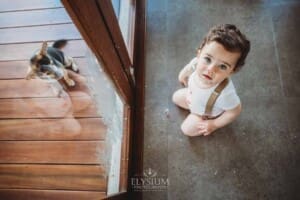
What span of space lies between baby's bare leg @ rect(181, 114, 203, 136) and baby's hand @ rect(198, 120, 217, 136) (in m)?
0.01

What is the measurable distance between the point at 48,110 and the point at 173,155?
54 centimetres

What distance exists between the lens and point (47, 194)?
998mm

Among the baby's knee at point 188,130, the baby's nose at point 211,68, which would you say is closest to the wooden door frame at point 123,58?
the baby's knee at point 188,130

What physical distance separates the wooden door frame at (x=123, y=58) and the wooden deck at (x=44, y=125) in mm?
113

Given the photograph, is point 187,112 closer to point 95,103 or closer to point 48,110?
point 95,103

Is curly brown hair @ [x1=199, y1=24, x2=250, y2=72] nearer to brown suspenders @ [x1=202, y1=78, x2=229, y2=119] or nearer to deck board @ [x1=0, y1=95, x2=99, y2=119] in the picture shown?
brown suspenders @ [x1=202, y1=78, x2=229, y2=119]

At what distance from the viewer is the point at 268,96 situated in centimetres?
113

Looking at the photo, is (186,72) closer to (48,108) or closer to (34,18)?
(48,108)

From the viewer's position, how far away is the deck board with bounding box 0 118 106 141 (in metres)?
1.05

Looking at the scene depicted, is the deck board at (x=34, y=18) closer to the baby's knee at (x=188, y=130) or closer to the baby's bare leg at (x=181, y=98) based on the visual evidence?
the baby's bare leg at (x=181, y=98)

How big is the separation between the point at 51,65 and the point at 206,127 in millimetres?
623

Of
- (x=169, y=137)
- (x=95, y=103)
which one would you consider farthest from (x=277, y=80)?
(x=95, y=103)

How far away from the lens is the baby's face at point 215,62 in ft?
2.36

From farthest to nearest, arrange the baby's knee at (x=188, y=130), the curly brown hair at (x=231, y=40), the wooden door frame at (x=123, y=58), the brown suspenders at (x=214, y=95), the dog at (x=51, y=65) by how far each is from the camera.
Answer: the baby's knee at (x=188, y=130), the dog at (x=51, y=65), the brown suspenders at (x=214, y=95), the curly brown hair at (x=231, y=40), the wooden door frame at (x=123, y=58)
